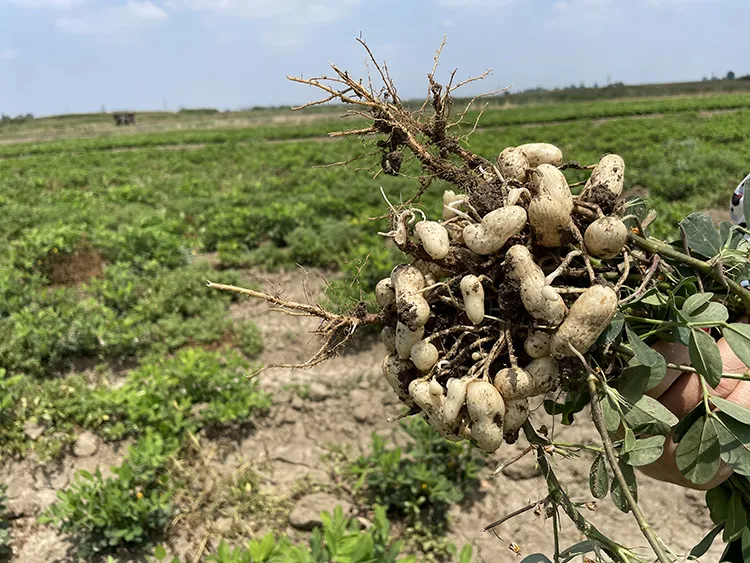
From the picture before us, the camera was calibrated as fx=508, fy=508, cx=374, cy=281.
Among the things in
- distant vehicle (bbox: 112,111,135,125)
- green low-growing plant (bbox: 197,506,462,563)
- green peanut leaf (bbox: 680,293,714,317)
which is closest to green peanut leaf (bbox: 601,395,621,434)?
green peanut leaf (bbox: 680,293,714,317)

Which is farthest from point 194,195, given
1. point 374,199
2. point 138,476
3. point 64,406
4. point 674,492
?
point 674,492

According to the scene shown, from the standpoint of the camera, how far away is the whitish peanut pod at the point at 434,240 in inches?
40.3

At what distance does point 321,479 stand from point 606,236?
9.03 feet

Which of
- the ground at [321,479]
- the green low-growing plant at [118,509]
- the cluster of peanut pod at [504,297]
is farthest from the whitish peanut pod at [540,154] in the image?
the green low-growing plant at [118,509]

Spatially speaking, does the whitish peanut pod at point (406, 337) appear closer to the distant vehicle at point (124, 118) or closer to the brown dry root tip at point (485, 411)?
the brown dry root tip at point (485, 411)

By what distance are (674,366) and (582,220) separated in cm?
33

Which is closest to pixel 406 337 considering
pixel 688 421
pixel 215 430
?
pixel 688 421

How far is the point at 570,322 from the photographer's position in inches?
34.8

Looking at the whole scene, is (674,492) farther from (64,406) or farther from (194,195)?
(194,195)

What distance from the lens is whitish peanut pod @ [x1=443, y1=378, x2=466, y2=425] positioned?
3.12 ft

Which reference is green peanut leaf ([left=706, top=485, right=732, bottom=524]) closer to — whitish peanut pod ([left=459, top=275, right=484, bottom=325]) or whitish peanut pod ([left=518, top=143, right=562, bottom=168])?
whitish peanut pod ([left=459, top=275, right=484, bottom=325])

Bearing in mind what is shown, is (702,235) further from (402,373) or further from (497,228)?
(402,373)

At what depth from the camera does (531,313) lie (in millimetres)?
926

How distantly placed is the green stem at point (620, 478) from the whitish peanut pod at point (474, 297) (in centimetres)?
23
